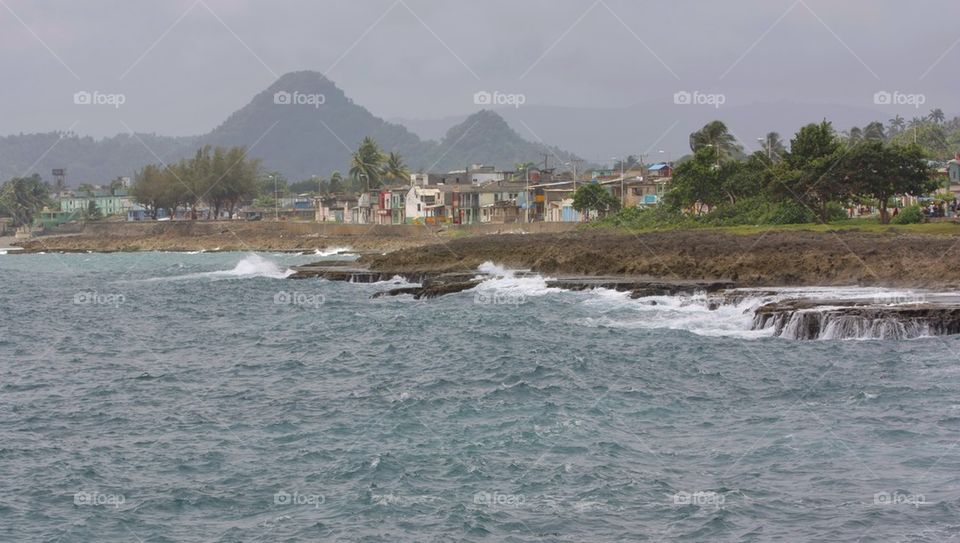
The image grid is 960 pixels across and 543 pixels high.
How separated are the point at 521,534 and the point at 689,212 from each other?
8400 cm

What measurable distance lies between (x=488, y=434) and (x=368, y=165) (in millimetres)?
153022

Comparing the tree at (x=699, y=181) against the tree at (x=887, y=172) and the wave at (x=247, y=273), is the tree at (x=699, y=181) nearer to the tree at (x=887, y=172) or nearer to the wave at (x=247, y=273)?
the tree at (x=887, y=172)

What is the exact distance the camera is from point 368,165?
177 m

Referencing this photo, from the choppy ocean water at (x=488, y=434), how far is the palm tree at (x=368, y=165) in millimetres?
130534

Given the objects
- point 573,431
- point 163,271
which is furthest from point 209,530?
point 163,271

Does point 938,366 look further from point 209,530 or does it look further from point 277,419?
point 209,530

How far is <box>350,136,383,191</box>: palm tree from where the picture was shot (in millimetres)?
176750

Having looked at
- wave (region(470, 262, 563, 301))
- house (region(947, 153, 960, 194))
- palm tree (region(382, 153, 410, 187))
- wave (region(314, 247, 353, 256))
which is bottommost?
wave (region(314, 247, 353, 256))

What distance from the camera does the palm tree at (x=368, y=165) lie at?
177 meters

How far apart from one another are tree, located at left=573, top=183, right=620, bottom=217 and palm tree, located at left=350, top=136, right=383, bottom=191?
63069 millimetres

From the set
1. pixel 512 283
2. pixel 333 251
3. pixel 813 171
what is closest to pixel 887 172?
pixel 813 171

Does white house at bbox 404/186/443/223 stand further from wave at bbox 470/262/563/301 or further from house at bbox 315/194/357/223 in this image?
wave at bbox 470/262/563/301

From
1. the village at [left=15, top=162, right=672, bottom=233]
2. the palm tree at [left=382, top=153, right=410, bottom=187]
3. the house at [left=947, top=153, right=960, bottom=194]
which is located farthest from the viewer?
the palm tree at [left=382, top=153, right=410, bottom=187]

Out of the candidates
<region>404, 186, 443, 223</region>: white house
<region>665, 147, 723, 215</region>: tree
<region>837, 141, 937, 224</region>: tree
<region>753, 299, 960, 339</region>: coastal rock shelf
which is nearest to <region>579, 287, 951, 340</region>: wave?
<region>753, 299, 960, 339</region>: coastal rock shelf
